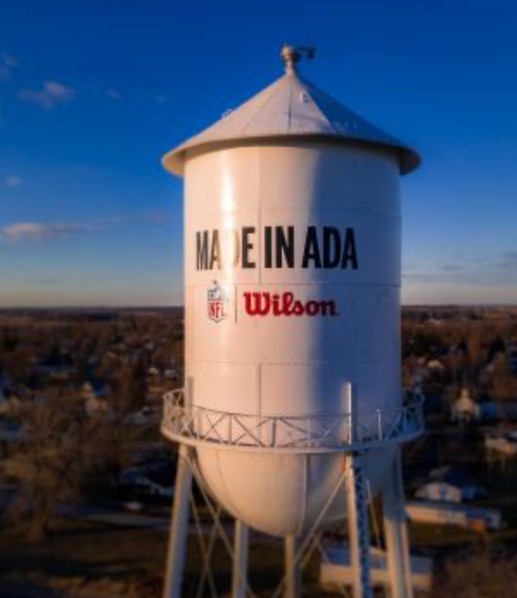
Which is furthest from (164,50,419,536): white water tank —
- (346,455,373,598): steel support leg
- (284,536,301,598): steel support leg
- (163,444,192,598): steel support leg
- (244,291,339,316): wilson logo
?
(284,536,301,598): steel support leg

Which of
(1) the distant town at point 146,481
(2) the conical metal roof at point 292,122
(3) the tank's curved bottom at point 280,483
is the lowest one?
(1) the distant town at point 146,481

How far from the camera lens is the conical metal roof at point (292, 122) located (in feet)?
29.8

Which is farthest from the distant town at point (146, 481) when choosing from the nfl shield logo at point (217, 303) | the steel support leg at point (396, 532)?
the nfl shield logo at point (217, 303)

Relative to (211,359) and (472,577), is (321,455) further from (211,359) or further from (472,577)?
(472,577)

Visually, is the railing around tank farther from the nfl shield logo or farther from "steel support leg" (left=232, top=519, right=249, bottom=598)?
"steel support leg" (left=232, top=519, right=249, bottom=598)

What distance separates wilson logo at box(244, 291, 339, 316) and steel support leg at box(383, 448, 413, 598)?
2505mm

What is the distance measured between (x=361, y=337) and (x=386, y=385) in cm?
83

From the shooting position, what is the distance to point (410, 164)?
34.3ft

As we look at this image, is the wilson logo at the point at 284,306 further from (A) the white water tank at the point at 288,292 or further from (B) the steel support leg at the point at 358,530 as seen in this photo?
(B) the steel support leg at the point at 358,530

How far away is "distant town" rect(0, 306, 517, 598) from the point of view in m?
22.3

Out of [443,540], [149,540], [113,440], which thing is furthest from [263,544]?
[113,440]

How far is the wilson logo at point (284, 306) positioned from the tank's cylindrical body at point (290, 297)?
0.01 meters

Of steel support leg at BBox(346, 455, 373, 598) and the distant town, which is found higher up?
steel support leg at BBox(346, 455, 373, 598)

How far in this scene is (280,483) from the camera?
9203 millimetres
